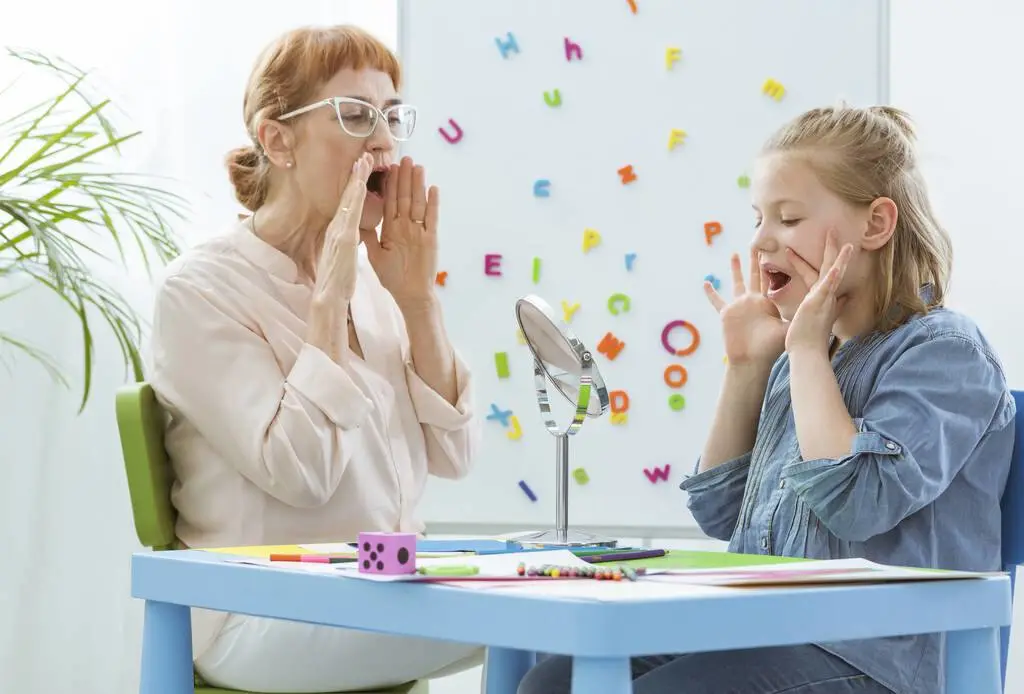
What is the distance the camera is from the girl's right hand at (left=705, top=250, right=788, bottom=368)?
1633 millimetres

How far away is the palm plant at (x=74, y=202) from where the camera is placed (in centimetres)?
253

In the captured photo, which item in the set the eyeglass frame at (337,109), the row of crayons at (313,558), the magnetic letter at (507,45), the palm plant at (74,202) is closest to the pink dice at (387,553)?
the row of crayons at (313,558)

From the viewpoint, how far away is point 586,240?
2.88 meters

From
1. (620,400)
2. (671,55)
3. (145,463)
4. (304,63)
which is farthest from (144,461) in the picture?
(671,55)

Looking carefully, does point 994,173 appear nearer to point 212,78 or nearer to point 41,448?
point 212,78

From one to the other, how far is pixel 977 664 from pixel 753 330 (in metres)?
0.72

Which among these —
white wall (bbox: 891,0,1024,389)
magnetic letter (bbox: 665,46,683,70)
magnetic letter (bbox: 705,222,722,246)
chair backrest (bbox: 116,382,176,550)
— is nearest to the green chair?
chair backrest (bbox: 116,382,176,550)

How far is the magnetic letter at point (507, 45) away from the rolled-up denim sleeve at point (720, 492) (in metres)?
1.58

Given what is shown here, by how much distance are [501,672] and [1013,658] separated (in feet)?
6.20

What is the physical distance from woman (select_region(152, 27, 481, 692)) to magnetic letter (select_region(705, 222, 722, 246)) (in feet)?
3.02

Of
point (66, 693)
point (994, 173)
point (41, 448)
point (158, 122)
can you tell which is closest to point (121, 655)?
point (66, 693)

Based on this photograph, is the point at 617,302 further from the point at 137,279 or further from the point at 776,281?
the point at 776,281

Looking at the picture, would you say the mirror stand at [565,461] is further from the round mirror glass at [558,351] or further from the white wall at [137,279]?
the white wall at [137,279]

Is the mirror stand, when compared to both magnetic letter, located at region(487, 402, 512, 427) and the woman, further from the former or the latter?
magnetic letter, located at region(487, 402, 512, 427)
